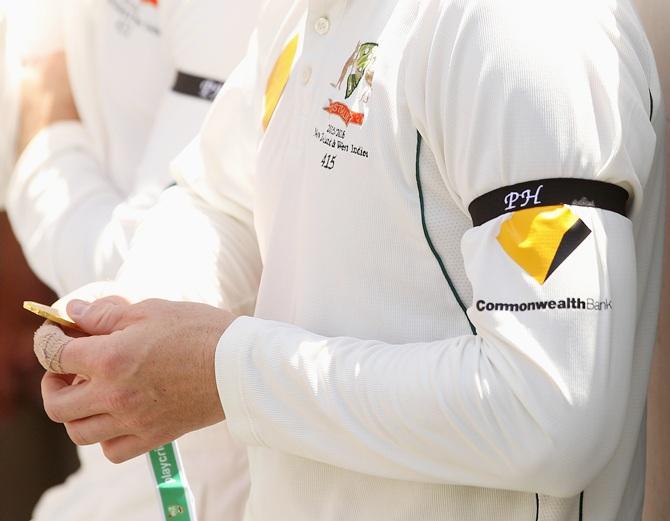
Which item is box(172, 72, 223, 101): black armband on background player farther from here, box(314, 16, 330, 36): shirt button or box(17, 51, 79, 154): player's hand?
box(314, 16, 330, 36): shirt button

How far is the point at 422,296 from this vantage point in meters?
1.13

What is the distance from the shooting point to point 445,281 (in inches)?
44.0

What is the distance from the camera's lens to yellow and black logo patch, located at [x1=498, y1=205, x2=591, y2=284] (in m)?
0.98

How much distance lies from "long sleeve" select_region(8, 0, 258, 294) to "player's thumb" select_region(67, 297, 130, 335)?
0.66m

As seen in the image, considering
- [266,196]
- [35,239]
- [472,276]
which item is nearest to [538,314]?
[472,276]

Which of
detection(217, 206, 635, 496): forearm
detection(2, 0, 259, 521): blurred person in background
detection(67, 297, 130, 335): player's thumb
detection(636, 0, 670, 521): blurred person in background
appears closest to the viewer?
detection(217, 206, 635, 496): forearm

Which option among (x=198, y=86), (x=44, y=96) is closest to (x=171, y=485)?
(x=198, y=86)

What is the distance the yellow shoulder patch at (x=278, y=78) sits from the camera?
4.49ft

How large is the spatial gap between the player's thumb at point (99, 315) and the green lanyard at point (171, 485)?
0.57ft

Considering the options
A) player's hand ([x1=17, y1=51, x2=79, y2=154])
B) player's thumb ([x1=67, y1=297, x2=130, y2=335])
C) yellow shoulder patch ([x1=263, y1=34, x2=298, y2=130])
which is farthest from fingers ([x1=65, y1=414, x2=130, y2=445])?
player's hand ([x1=17, y1=51, x2=79, y2=154])

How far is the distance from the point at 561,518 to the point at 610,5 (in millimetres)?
522

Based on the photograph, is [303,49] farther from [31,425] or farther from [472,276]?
[31,425]

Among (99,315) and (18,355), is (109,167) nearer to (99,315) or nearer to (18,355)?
(18,355)

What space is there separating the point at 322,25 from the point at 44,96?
1229mm
